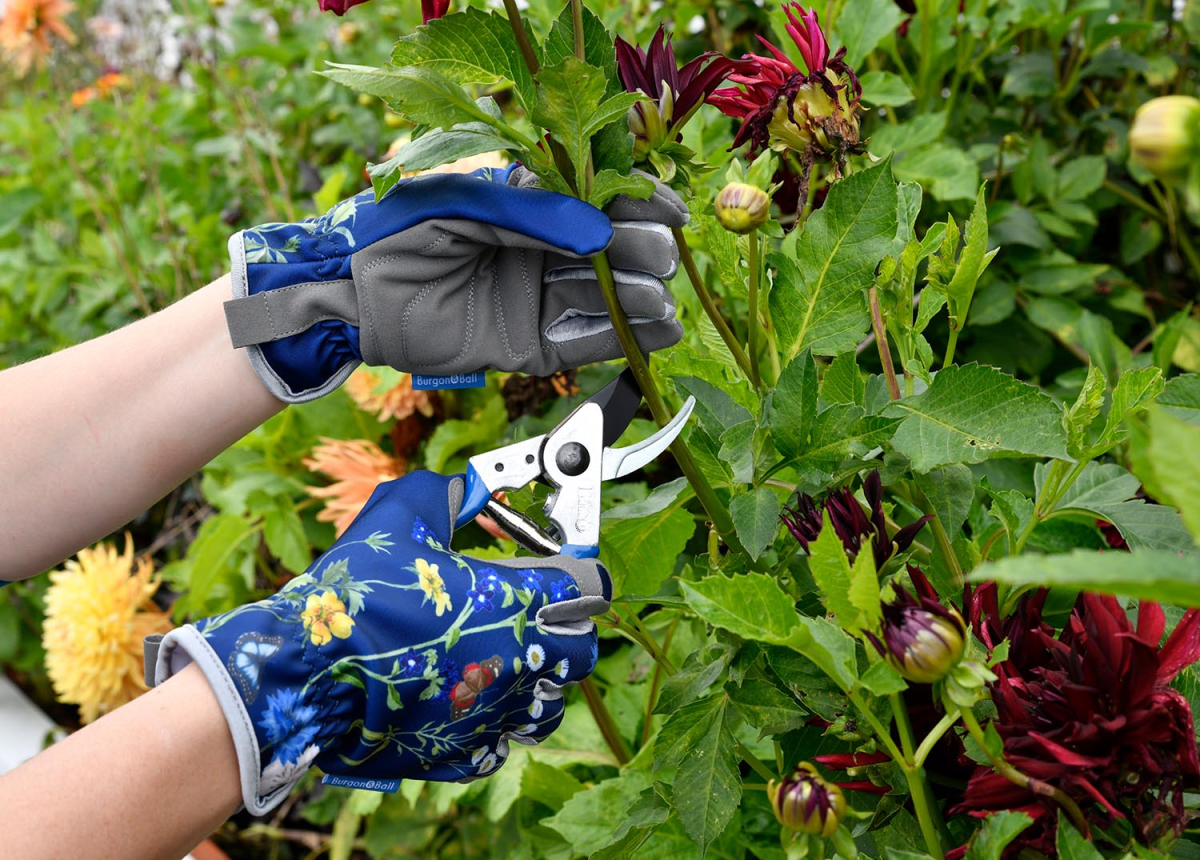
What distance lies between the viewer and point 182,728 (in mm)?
580

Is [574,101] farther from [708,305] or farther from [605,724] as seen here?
[605,724]

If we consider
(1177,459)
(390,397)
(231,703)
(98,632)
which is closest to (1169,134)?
(1177,459)

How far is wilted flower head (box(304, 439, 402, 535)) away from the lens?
114 cm

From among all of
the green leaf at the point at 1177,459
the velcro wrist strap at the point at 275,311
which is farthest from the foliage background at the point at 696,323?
the velcro wrist strap at the point at 275,311

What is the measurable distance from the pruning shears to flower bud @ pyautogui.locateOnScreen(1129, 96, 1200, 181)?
36 centimetres

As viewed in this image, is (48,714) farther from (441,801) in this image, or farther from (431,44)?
(431,44)

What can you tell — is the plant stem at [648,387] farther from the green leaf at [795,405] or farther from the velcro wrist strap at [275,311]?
the velcro wrist strap at [275,311]

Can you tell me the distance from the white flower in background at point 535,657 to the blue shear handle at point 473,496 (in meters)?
0.11

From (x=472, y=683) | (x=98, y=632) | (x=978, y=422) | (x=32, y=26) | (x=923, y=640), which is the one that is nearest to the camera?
(x=923, y=640)

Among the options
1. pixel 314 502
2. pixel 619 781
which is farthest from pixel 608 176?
pixel 314 502

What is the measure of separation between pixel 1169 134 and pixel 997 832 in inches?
11.4

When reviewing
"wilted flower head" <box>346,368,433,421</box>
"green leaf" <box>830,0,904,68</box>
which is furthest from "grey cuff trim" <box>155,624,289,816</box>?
"green leaf" <box>830,0,904,68</box>

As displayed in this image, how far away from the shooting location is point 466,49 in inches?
21.3

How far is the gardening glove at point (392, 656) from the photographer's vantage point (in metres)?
0.60
